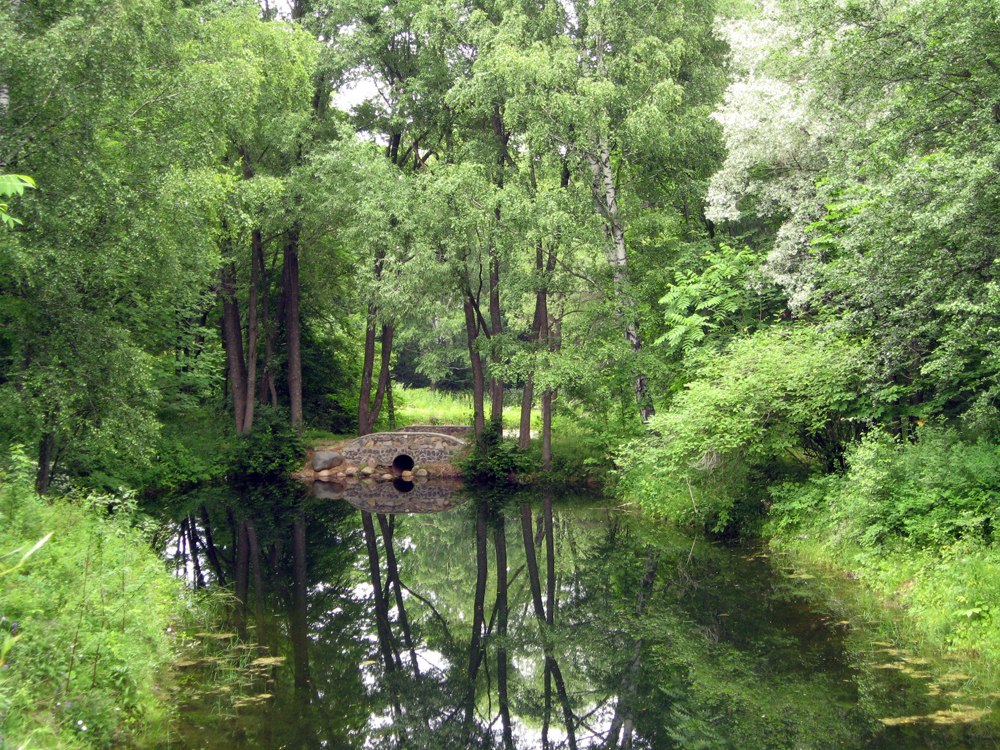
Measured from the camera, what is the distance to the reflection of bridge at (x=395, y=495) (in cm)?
2217

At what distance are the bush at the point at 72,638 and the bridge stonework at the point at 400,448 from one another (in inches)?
665

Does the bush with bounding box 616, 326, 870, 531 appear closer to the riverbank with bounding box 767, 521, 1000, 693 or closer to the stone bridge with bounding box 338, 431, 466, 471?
the riverbank with bounding box 767, 521, 1000, 693

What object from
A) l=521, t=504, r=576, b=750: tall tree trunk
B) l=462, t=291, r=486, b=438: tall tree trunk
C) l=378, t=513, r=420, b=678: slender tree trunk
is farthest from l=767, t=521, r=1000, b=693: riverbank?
l=462, t=291, r=486, b=438: tall tree trunk

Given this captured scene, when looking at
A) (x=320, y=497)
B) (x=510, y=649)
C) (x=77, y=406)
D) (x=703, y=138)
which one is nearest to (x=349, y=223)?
(x=320, y=497)

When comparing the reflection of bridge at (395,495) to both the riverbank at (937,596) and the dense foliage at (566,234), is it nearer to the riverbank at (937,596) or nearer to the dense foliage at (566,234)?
the dense foliage at (566,234)

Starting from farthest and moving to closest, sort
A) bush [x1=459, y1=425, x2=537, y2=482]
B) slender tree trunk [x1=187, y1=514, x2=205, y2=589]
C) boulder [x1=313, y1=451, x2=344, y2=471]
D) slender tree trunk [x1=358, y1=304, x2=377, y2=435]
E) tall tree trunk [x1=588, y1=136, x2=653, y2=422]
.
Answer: slender tree trunk [x1=358, y1=304, x2=377, y2=435], boulder [x1=313, y1=451, x2=344, y2=471], bush [x1=459, y1=425, x2=537, y2=482], tall tree trunk [x1=588, y1=136, x2=653, y2=422], slender tree trunk [x1=187, y1=514, x2=205, y2=589]

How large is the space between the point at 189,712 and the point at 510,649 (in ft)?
13.4

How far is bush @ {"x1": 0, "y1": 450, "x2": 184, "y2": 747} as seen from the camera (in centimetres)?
602

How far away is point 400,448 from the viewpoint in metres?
26.7

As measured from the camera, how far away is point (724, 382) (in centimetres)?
1431

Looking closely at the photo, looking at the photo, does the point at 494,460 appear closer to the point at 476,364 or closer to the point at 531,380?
the point at 476,364

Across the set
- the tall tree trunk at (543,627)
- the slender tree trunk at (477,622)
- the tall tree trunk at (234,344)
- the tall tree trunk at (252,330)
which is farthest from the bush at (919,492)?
the tall tree trunk at (234,344)

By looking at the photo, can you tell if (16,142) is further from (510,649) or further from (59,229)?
(510,649)

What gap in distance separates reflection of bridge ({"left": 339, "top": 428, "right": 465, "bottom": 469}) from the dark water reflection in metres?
8.40
